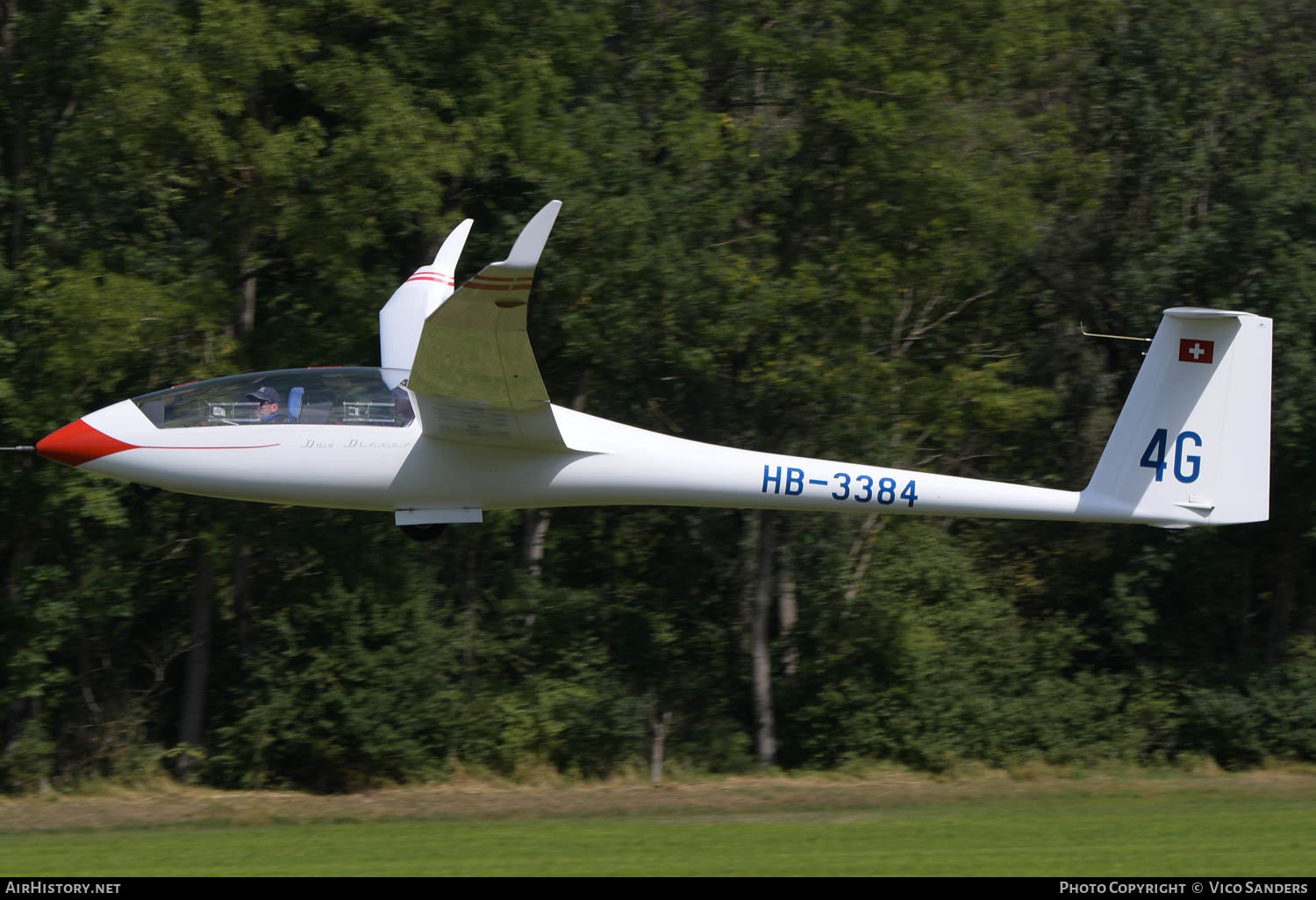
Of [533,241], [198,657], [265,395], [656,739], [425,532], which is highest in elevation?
[533,241]

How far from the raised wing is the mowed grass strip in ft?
10.9

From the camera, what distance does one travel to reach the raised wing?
864cm

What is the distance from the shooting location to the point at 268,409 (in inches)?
434

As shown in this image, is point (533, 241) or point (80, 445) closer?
point (533, 241)

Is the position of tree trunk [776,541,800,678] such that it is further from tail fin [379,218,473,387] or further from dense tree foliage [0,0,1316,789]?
tail fin [379,218,473,387]

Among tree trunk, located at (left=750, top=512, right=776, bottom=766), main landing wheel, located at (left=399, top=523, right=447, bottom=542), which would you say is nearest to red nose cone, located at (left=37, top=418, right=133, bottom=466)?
main landing wheel, located at (left=399, top=523, right=447, bottom=542)

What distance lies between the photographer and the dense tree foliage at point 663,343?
50.0ft

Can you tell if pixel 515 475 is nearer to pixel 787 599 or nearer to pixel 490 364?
pixel 490 364

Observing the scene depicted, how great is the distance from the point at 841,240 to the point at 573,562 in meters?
5.44

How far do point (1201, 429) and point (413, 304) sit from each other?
7185 millimetres

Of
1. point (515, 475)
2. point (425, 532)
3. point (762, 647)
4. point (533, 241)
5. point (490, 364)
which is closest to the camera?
point (533, 241)

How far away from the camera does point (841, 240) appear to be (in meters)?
16.6

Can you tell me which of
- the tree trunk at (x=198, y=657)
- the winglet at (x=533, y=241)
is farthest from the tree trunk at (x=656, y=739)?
the winglet at (x=533, y=241)

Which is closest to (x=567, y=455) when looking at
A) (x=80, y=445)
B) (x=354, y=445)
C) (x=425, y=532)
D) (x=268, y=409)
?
(x=425, y=532)
